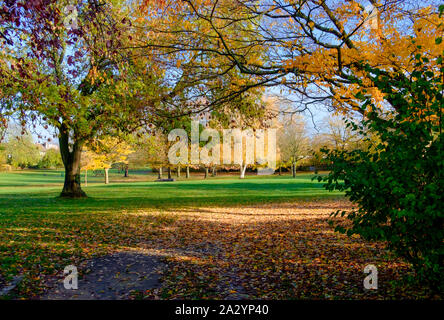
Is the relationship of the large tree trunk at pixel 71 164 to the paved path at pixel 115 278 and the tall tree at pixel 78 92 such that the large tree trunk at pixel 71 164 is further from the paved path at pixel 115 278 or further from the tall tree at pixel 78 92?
the paved path at pixel 115 278

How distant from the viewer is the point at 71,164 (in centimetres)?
1791

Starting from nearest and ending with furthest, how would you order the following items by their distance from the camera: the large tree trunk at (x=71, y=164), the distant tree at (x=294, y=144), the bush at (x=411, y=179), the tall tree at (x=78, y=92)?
the bush at (x=411, y=179) → the tall tree at (x=78, y=92) → the large tree trunk at (x=71, y=164) → the distant tree at (x=294, y=144)

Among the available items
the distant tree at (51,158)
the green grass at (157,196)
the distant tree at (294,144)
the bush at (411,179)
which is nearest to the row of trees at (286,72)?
the bush at (411,179)

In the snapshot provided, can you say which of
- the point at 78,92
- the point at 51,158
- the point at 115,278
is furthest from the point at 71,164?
the point at 51,158

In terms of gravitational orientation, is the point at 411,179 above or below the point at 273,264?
above

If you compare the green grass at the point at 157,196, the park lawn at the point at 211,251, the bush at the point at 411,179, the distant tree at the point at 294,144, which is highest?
the distant tree at the point at 294,144

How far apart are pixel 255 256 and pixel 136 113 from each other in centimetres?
728

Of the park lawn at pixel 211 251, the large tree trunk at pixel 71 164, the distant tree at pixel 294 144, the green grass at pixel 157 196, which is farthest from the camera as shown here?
the distant tree at pixel 294 144

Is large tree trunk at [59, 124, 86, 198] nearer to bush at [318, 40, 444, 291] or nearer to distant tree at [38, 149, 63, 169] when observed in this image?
bush at [318, 40, 444, 291]

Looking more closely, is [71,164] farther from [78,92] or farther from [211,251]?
[211,251]

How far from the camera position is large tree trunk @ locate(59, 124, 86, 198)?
1769 cm

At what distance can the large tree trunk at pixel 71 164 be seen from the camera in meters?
17.7
